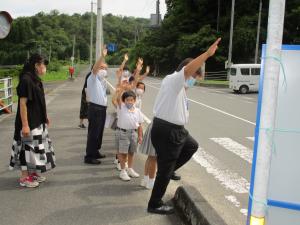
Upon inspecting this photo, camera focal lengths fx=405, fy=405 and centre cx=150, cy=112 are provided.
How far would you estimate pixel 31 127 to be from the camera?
527cm

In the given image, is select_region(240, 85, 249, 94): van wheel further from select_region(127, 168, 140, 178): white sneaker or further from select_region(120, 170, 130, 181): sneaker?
select_region(120, 170, 130, 181): sneaker

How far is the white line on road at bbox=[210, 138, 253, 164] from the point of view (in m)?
7.73

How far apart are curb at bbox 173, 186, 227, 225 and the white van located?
78.4ft

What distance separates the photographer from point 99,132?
6.68 metres

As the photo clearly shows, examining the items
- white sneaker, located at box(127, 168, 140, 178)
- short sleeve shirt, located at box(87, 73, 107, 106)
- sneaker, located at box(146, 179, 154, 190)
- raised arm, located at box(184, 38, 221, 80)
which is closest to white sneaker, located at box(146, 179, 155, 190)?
sneaker, located at box(146, 179, 154, 190)

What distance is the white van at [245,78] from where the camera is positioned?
27781mm

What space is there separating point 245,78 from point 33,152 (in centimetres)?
2410

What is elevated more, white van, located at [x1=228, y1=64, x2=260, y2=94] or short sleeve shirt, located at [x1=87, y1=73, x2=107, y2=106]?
short sleeve shirt, located at [x1=87, y1=73, x2=107, y2=106]

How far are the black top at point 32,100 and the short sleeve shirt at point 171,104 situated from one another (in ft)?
5.89

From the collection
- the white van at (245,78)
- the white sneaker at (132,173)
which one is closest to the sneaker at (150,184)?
the white sneaker at (132,173)

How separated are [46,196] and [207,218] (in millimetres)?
2238

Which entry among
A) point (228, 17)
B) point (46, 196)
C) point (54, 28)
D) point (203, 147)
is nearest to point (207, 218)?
point (46, 196)

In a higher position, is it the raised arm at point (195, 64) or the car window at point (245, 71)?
the raised arm at point (195, 64)

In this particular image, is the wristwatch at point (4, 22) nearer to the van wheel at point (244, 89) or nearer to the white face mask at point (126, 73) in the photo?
the white face mask at point (126, 73)
